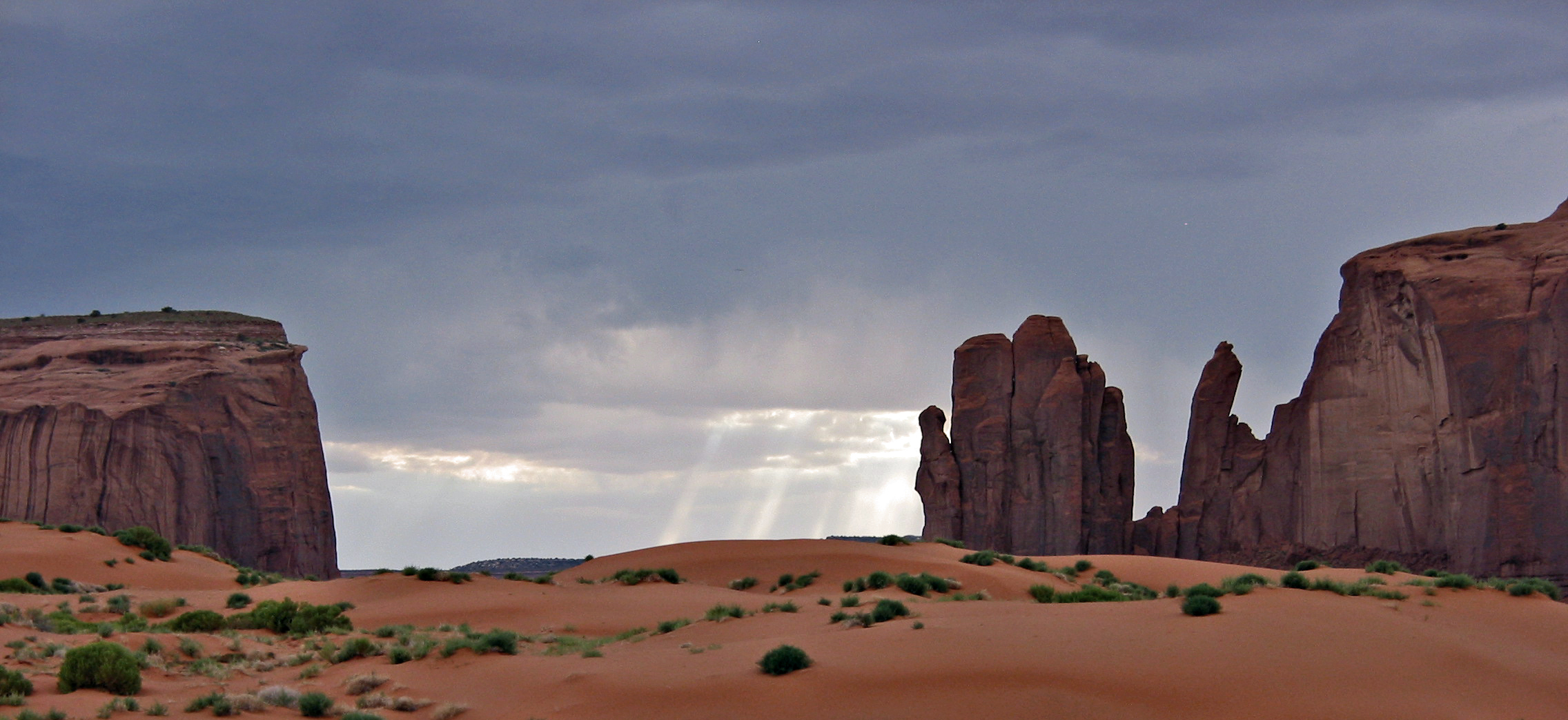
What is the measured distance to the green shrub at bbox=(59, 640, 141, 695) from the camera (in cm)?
1775

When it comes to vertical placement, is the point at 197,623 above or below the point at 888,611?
below

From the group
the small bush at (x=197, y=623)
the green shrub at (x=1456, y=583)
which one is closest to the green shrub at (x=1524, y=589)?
the green shrub at (x=1456, y=583)

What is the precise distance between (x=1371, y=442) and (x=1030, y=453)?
60.4 ft

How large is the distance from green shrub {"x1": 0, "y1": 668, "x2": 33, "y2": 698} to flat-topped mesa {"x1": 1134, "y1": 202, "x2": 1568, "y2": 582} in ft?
173

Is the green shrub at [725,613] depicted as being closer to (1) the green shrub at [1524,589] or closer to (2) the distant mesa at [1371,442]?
(1) the green shrub at [1524,589]

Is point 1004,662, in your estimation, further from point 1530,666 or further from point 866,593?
point 866,593

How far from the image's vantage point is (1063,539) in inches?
2729

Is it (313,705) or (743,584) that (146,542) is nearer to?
(743,584)

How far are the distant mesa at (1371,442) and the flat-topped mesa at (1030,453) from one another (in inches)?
5.0

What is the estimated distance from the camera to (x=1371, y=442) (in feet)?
197

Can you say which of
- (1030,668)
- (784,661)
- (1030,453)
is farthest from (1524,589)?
(1030,453)

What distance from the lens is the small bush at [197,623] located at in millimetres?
28844

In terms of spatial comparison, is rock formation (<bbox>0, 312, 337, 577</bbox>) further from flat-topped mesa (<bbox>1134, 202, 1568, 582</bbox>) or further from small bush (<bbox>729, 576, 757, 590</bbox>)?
flat-topped mesa (<bbox>1134, 202, 1568, 582</bbox>)

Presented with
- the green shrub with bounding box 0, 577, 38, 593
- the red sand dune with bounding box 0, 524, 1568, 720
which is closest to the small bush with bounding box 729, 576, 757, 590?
the red sand dune with bounding box 0, 524, 1568, 720
